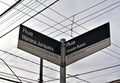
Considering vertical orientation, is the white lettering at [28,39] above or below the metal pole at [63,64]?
above

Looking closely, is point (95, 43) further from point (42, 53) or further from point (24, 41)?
point (24, 41)

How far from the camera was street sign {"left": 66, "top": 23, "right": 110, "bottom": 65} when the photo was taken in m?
5.54

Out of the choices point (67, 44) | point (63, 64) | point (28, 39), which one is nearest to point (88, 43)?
point (67, 44)

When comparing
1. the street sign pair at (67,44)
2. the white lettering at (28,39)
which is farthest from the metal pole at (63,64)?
the white lettering at (28,39)

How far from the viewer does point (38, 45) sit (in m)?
5.81

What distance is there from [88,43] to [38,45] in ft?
4.09

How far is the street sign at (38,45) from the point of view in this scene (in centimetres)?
552

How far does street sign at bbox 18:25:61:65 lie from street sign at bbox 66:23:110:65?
1.08 ft

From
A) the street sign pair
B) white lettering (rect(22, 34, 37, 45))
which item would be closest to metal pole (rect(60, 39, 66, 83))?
the street sign pair

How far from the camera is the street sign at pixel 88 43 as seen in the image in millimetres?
5538

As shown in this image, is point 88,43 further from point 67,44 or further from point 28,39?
point 28,39

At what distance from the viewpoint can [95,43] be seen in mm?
5676

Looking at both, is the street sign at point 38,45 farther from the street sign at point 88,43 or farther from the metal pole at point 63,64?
the street sign at point 88,43

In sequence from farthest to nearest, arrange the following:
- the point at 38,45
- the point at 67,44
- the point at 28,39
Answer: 1. the point at 67,44
2. the point at 38,45
3. the point at 28,39
